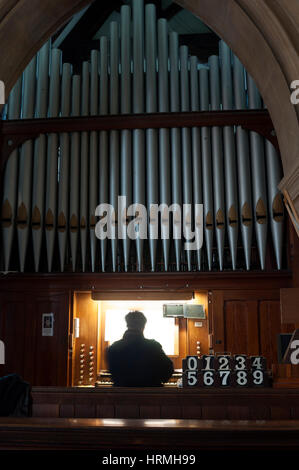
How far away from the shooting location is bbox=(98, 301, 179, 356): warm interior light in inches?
236

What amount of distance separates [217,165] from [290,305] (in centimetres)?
342

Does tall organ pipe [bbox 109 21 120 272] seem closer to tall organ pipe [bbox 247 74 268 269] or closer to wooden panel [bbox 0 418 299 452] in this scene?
tall organ pipe [bbox 247 74 268 269]

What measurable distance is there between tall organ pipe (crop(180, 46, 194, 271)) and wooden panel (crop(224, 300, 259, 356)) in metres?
0.68

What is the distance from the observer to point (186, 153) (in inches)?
240

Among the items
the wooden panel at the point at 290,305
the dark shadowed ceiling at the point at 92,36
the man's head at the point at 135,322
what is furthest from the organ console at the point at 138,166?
the wooden panel at the point at 290,305

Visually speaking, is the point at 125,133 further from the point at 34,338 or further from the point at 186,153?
the point at 34,338

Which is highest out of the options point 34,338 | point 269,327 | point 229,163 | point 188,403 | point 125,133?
point 125,133

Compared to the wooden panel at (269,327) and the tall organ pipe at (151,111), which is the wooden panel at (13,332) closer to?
the tall organ pipe at (151,111)

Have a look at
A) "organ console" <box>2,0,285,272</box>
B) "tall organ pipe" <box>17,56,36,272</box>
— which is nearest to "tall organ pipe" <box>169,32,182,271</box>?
"organ console" <box>2,0,285,272</box>

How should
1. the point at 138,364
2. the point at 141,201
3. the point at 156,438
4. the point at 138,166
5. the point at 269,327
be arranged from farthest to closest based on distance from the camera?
the point at 138,166 → the point at 141,201 → the point at 269,327 → the point at 138,364 → the point at 156,438

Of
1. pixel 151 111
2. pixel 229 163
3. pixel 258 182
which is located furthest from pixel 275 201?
pixel 151 111

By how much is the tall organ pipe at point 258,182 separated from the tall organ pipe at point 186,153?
2.33 ft

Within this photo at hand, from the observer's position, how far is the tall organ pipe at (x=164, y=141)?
19.0ft

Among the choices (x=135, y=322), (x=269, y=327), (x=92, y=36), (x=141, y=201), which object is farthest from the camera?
(x=92, y=36)
